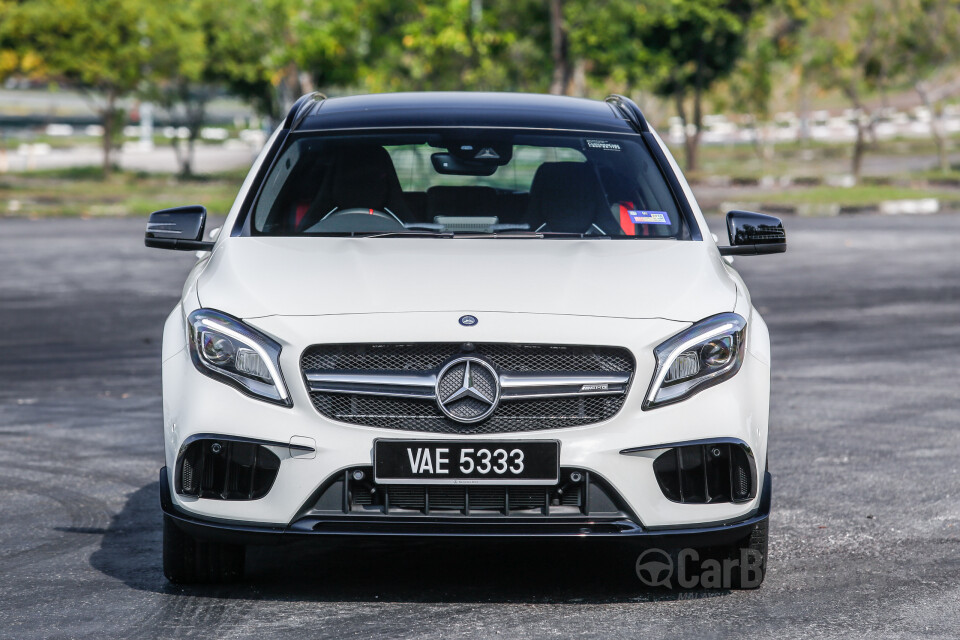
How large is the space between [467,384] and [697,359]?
71 centimetres

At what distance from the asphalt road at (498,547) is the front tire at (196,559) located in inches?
2.0

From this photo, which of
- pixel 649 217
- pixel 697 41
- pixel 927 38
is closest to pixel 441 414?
pixel 649 217

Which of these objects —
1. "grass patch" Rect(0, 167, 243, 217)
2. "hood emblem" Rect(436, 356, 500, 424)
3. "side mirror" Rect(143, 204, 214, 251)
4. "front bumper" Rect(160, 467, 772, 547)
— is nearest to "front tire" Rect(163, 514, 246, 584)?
"front bumper" Rect(160, 467, 772, 547)

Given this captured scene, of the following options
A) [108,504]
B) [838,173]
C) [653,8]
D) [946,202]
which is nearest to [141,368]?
[108,504]

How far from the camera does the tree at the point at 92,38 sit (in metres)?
38.4

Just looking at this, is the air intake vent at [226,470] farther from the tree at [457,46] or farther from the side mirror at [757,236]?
the tree at [457,46]

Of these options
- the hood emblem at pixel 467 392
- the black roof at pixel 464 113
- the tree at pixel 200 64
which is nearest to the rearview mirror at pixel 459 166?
the black roof at pixel 464 113

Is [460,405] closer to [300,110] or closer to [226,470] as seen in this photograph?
[226,470]

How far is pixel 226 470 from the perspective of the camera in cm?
454

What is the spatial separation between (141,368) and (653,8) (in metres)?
29.1

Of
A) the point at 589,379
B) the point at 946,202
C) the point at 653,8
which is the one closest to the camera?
the point at 589,379

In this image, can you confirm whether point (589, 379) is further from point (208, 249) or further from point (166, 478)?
point (208, 249)

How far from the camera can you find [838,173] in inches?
1645

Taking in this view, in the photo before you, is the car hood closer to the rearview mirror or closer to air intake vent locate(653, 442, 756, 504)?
air intake vent locate(653, 442, 756, 504)
